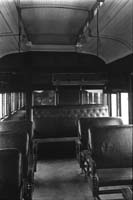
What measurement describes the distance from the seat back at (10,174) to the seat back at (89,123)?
2249 millimetres

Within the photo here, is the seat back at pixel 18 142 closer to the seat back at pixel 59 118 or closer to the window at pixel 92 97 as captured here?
the seat back at pixel 59 118

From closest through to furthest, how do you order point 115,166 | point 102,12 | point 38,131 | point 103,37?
point 102,12 < point 115,166 < point 103,37 < point 38,131

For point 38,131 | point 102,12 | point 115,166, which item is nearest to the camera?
point 102,12

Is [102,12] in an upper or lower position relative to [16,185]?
upper

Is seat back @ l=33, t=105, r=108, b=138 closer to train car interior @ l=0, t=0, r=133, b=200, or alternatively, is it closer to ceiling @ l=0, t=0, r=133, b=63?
train car interior @ l=0, t=0, r=133, b=200

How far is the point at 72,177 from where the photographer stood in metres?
4.54

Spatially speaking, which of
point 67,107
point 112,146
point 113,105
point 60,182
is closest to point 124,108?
point 113,105

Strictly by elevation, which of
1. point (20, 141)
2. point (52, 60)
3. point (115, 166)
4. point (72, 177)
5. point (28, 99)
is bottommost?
point (72, 177)

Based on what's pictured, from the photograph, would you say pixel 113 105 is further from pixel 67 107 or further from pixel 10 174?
pixel 10 174

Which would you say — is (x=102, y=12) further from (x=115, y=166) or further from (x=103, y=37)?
(x=115, y=166)

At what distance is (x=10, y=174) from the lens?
2488 millimetres

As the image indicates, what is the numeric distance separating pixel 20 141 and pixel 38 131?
2.56 m

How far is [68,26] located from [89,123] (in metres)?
1.97

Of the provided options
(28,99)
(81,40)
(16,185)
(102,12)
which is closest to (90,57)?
(81,40)
